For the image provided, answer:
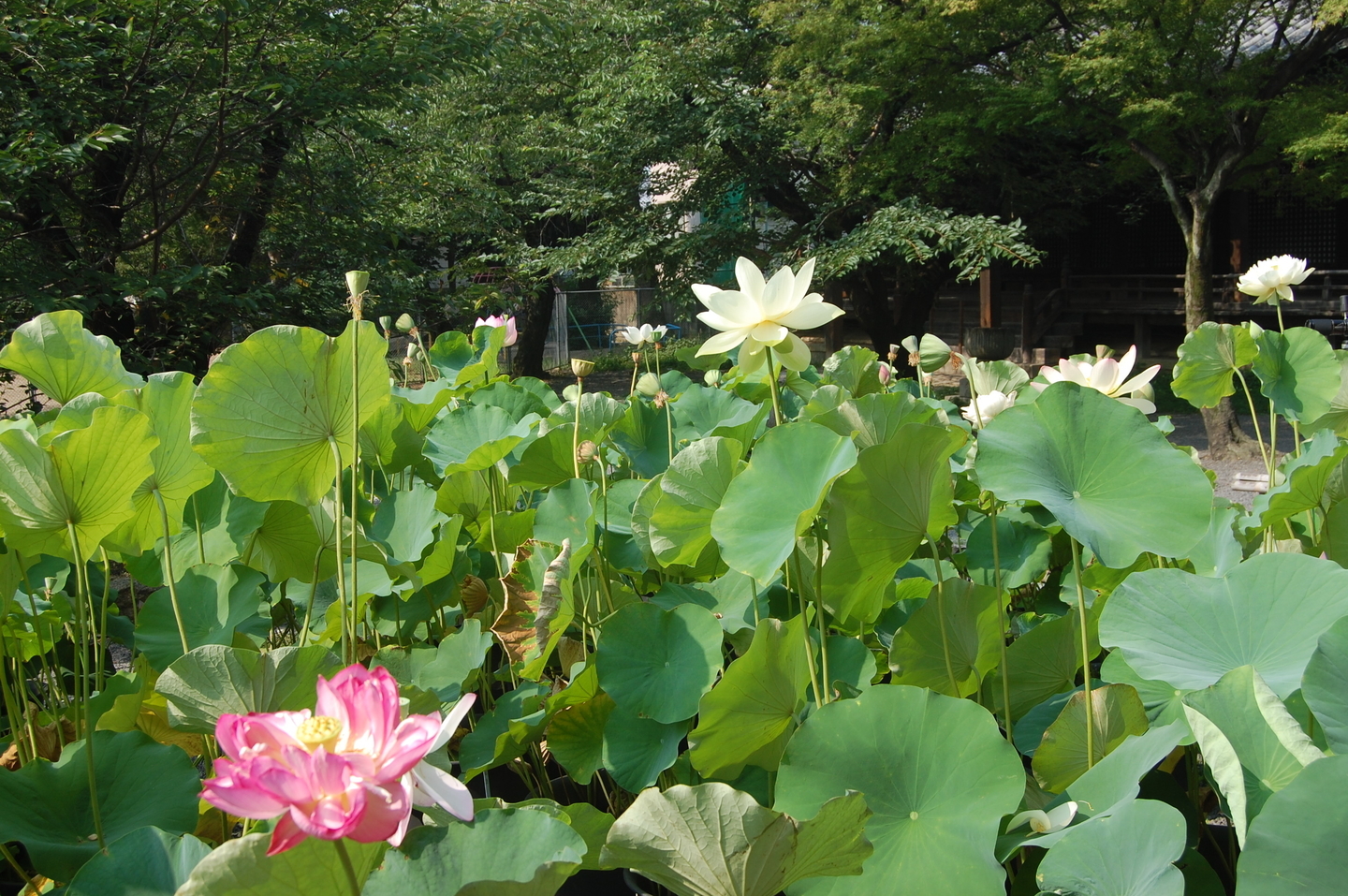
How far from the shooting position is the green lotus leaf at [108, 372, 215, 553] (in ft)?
2.44

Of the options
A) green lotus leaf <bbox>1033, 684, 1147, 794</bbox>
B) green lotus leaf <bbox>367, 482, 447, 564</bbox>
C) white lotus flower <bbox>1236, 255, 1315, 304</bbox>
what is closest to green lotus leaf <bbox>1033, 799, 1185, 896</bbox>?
green lotus leaf <bbox>1033, 684, 1147, 794</bbox>

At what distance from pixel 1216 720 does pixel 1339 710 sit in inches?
2.1

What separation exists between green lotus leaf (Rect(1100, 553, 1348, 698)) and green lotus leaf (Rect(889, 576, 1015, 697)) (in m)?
0.10

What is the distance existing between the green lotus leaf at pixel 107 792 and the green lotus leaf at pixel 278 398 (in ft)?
0.62

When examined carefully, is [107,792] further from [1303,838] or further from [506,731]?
[1303,838]

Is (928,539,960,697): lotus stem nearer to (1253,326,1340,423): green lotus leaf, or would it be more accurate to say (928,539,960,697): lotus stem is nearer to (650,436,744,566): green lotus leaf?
(650,436,744,566): green lotus leaf

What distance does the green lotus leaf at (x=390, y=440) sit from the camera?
105 centimetres

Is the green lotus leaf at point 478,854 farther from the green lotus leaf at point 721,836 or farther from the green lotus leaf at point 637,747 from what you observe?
the green lotus leaf at point 637,747

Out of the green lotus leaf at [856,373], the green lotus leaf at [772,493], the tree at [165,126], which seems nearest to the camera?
the green lotus leaf at [772,493]

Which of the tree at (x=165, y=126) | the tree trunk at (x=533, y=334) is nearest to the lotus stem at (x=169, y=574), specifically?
the tree at (x=165, y=126)

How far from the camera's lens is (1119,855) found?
45 cm

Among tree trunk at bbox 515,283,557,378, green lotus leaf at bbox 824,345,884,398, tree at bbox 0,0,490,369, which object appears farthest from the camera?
tree trunk at bbox 515,283,557,378

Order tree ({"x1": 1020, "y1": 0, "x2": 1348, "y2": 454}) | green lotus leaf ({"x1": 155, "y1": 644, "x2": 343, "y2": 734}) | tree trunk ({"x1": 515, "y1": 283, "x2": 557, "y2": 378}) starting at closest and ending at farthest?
green lotus leaf ({"x1": 155, "y1": 644, "x2": 343, "y2": 734}) < tree ({"x1": 1020, "y1": 0, "x2": 1348, "y2": 454}) < tree trunk ({"x1": 515, "y1": 283, "x2": 557, "y2": 378})

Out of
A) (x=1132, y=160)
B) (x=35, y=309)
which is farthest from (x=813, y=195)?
(x=35, y=309)
